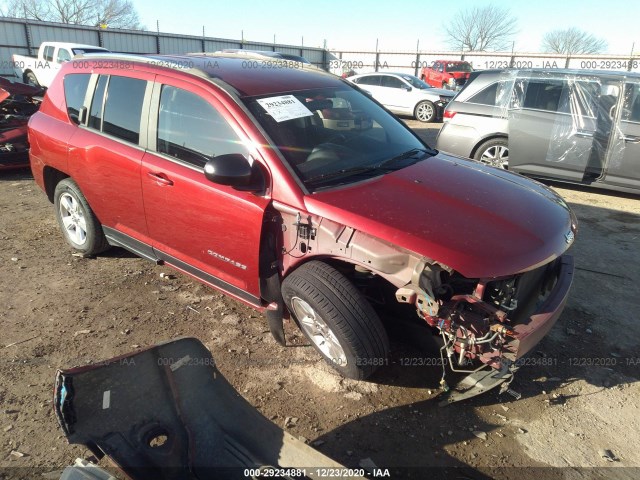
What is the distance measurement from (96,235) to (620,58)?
28.0 meters

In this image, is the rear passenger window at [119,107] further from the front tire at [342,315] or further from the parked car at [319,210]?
the front tire at [342,315]

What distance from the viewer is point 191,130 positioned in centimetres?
327

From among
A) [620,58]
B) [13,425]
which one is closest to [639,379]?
[13,425]

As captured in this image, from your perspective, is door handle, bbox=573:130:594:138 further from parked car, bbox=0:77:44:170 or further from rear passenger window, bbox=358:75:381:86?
rear passenger window, bbox=358:75:381:86

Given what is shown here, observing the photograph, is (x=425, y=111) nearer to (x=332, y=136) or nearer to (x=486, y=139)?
(x=486, y=139)

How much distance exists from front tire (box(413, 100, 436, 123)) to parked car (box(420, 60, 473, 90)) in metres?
9.05

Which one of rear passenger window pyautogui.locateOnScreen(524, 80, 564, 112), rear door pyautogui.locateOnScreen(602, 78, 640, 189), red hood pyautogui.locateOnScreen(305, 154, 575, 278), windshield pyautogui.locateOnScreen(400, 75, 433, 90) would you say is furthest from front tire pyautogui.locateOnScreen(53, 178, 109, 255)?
windshield pyautogui.locateOnScreen(400, 75, 433, 90)

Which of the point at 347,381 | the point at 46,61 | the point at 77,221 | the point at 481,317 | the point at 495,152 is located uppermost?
the point at 46,61

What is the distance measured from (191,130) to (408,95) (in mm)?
12694

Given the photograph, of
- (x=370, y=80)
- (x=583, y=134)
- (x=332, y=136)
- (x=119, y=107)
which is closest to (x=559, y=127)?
(x=583, y=134)

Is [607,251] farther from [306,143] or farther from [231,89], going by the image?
[231,89]

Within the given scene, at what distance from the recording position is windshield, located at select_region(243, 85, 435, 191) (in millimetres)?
3004

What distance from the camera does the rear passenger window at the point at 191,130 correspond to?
10.2ft

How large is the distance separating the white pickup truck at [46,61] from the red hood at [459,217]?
610 inches
